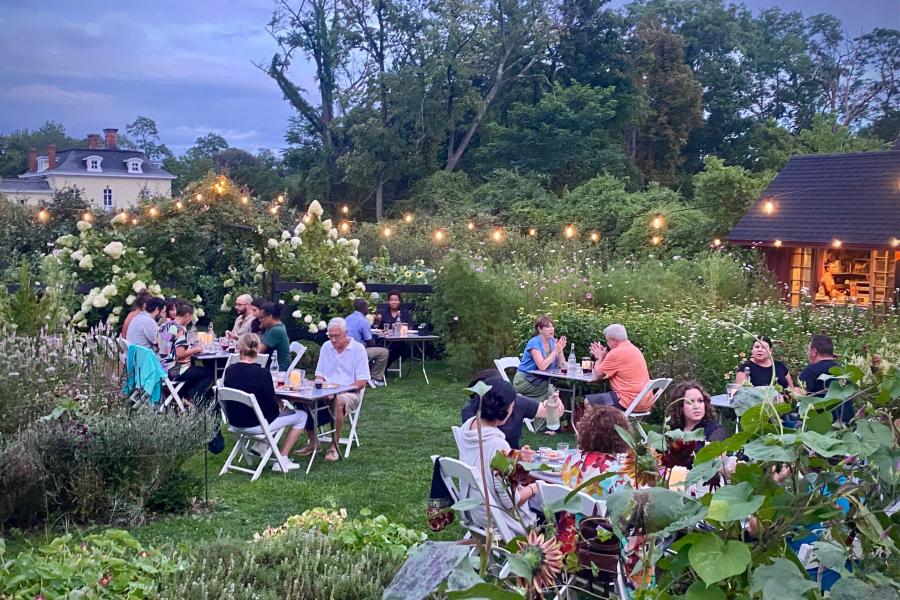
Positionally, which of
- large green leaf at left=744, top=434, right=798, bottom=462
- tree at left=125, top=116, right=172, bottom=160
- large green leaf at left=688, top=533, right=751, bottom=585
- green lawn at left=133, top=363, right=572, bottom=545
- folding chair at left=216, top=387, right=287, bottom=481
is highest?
tree at left=125, top=116, right=172, bottom=160

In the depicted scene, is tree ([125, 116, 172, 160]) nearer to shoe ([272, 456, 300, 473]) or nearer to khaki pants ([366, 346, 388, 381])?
khaki pants ([366, 346, 388, 381])

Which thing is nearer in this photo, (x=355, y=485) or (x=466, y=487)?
(x=466, y=487)

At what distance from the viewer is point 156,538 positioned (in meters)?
5.49

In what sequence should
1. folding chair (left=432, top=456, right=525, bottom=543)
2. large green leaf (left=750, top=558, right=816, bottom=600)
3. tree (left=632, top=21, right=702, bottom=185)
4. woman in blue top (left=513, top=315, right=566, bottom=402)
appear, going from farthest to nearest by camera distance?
tree (left=632, top=21, right=702, bottom=185), woman in blue top (left=513, top=315, right=566, bottom=402), folding chair (left=432, top=456, right=525, bottom=543), large green leaf (left=750, top=558, right=816, bottom=600)

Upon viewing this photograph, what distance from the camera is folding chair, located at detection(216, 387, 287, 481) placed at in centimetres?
701

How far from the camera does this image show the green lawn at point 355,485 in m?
5.94

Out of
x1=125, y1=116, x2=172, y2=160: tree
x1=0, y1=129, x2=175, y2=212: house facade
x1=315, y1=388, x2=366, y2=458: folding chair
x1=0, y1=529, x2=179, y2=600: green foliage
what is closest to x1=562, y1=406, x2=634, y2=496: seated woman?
x1=0, y1=529, x2=179, y2=600: green foliage

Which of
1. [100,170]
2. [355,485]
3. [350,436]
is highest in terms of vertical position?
[100,170]

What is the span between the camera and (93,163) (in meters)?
55.2

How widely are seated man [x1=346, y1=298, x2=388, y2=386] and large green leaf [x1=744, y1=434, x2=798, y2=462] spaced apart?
9.80 m

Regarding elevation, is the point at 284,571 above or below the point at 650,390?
above

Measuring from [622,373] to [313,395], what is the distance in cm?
293

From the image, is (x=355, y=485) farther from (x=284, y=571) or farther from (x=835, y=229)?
(x=835, y=229)

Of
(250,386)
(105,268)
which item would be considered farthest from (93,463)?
(105,268)
